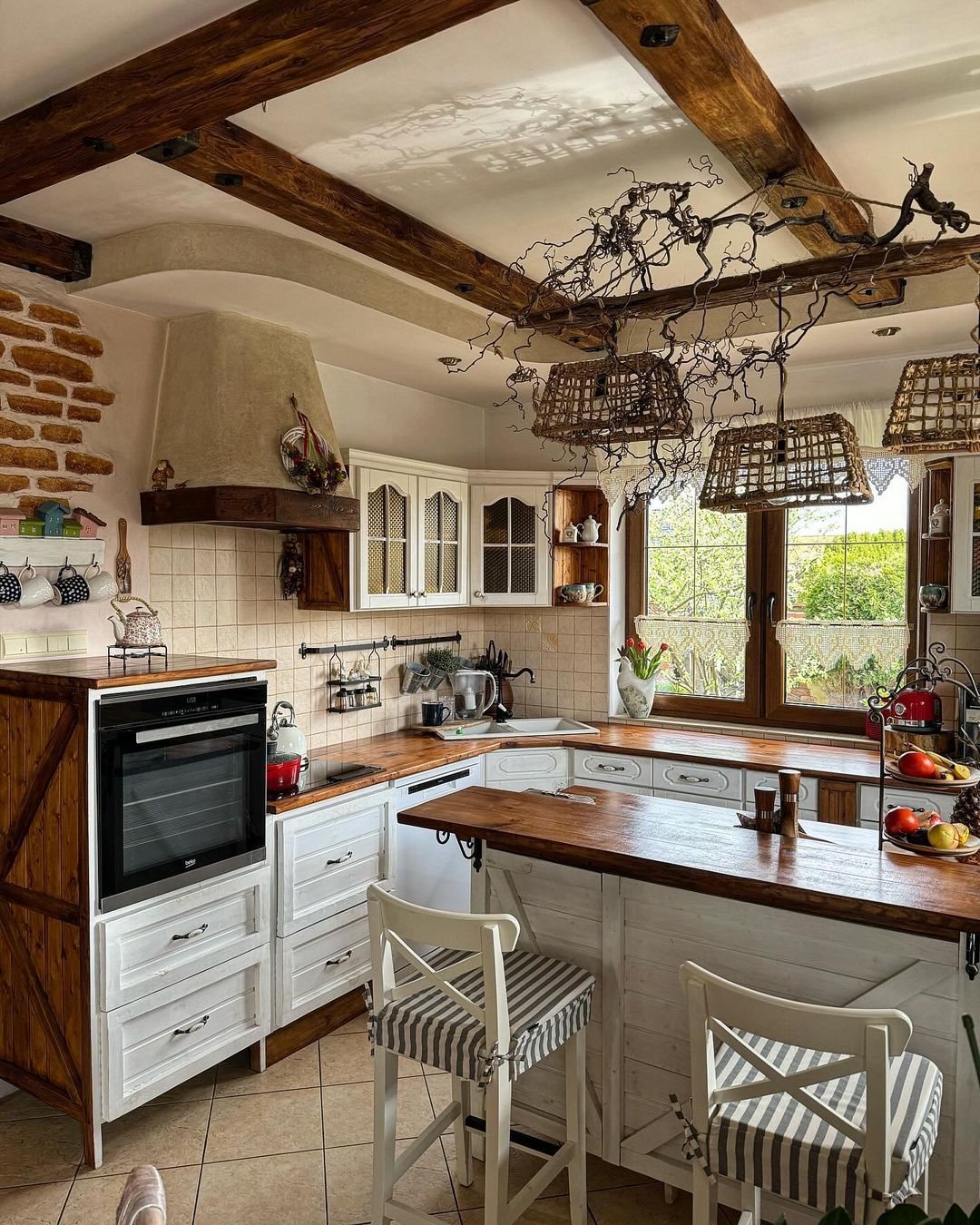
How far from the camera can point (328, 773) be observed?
3.66 metres

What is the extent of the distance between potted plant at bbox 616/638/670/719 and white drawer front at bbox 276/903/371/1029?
79.4 inches

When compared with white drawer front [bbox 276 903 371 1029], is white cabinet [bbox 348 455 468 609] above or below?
above

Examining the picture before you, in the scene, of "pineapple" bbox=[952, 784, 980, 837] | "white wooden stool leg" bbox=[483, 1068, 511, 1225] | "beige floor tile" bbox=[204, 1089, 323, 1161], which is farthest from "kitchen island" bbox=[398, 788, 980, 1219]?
"beige floor tile" bbox=[204, 1089, 323, 1161]

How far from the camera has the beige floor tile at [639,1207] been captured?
2391 mm

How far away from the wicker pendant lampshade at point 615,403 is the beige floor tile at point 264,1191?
2176 mm

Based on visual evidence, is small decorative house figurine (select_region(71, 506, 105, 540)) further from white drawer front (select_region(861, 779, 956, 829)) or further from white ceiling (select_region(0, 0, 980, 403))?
white drawer front (select_region(861, 779, 956, 829))

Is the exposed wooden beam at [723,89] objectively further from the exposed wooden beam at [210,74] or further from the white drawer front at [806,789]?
the white drawer front at [806,789]

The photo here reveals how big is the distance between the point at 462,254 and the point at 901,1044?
97.4 inches

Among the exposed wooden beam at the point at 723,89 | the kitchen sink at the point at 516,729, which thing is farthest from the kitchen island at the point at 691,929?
the kitchen sink at the point at 516,729

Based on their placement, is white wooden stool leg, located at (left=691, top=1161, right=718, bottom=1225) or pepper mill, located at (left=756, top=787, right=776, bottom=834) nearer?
white wooden stool leg, located at (left=691, top=1161, right=718, bottom=1225)

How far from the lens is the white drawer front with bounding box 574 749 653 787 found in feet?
14.0

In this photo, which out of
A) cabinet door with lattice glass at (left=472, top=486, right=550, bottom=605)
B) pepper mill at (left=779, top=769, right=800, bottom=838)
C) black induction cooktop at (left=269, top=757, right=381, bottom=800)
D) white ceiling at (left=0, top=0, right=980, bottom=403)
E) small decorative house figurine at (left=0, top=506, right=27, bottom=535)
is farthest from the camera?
cabinet door with lattice glass at (left=472, top=486, right=550, bottom=605)

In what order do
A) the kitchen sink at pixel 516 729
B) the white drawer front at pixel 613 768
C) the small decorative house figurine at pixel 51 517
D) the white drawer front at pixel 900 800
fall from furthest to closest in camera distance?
the kitchen sink at pixel 516 729
the white drawer front at pixel 613 768
the white drawer front at pixel 900 800
the small decorative house figurine at pixel 51 517

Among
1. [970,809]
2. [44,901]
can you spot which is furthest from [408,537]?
[970,809]
